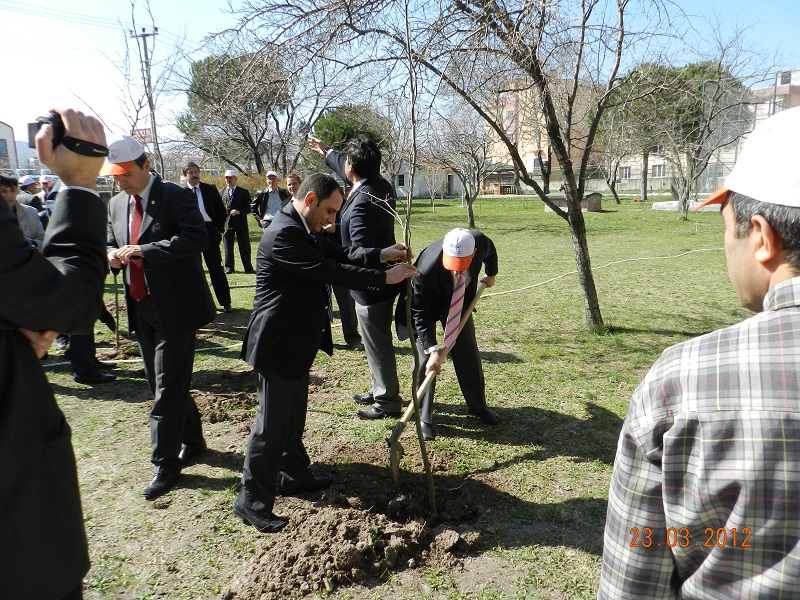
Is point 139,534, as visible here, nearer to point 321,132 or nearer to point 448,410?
point 448,410

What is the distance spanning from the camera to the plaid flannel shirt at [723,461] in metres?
1.01

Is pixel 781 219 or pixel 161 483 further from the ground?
pixel 781 219

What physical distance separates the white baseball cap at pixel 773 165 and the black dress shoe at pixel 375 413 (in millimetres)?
4160

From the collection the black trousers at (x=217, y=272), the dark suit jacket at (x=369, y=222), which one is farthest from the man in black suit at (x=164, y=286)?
the black trousers at (x=217, y=272)

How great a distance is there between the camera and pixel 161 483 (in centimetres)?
382

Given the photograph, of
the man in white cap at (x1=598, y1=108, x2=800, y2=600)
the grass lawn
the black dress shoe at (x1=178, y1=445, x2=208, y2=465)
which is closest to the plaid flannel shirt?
the man in white cap at (x1=598, y1=108, x2=800, y2=600)

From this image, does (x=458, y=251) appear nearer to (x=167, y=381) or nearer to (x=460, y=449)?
(x=460, y=449)

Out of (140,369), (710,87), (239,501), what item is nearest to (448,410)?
(239,501)

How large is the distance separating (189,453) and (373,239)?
2.20m

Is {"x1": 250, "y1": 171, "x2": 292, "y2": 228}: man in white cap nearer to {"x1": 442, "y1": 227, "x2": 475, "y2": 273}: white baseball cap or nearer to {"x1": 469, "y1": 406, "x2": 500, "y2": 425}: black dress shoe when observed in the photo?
{"x1": 469, "y1": 406, "x2": 500, "y2": 425}: black dress shoe

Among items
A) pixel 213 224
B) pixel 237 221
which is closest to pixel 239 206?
A: pixel 237 221

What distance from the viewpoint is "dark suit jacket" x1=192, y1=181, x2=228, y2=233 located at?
30.3ft

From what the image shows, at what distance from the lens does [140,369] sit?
6.33 metres

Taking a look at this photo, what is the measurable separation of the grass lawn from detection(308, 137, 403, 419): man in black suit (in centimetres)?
31
